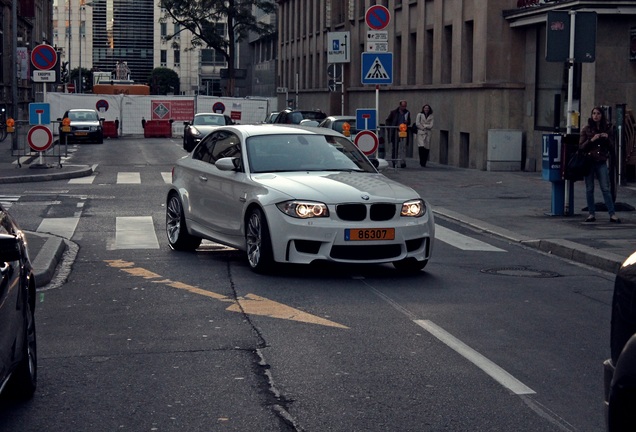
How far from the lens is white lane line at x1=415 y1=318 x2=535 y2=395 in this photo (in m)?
A: 6.92

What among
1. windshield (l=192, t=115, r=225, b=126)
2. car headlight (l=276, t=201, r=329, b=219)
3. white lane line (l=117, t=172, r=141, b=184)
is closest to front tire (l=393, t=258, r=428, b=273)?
car headlight (l=276, t=201, r=329, b=219)

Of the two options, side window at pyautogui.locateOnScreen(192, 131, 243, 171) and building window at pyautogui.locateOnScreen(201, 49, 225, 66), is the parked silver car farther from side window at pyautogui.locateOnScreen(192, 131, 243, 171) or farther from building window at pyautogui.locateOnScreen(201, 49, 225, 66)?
building window at pyautogui.locateOnScreen(201, 49, 225, 66)

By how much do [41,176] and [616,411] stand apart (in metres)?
23.4

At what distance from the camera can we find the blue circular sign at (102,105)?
193ft

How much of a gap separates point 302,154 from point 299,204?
59.9 inches

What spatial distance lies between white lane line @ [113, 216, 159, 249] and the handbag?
19.5 ft

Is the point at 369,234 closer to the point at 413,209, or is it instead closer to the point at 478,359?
the point at 413,209

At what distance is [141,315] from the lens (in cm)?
942

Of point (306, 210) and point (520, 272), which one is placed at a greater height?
point (306, 210)

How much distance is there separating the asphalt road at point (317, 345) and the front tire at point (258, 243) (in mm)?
143

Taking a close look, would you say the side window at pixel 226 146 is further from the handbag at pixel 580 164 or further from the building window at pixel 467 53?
the building window at pixel 467 53

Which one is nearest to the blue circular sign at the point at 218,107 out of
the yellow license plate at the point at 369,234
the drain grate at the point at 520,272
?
the drain grate at the point at 520,272

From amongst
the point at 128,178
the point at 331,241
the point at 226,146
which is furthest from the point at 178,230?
the point at 128,178

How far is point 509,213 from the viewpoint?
18891mm
